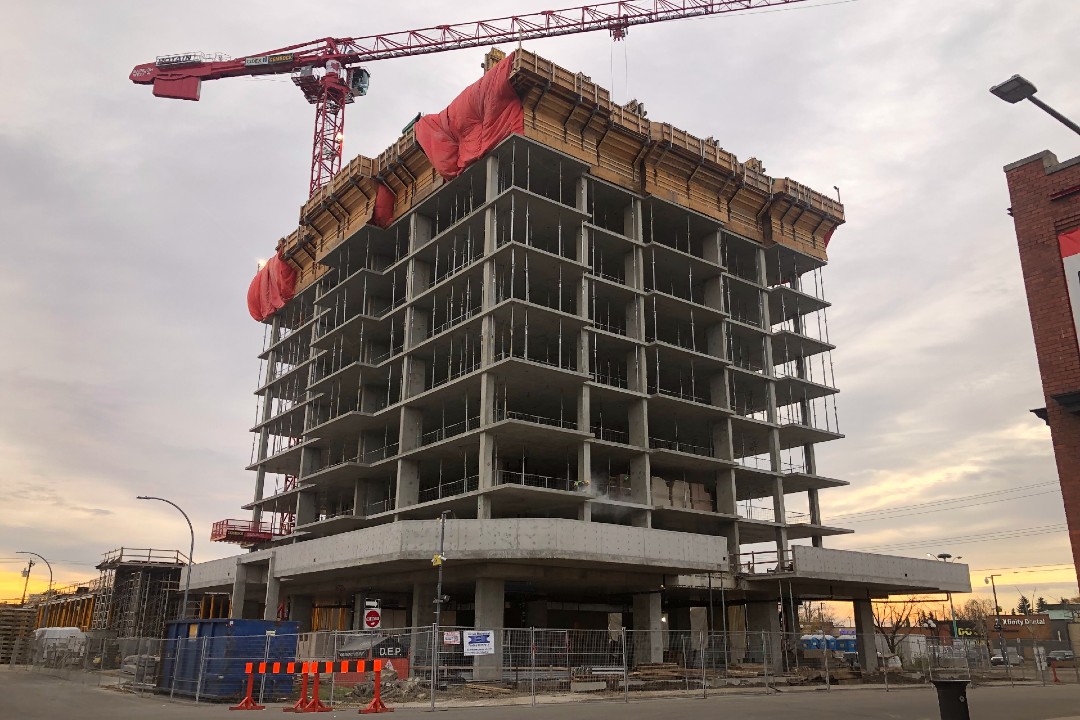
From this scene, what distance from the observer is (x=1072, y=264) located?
17312 millimetres

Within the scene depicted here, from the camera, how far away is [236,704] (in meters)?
25.6

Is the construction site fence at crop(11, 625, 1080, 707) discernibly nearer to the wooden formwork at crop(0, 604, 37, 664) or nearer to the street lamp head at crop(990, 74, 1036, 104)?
the street lamp head at crop(990, 74, 1036, 104)

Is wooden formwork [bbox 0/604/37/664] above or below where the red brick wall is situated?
below

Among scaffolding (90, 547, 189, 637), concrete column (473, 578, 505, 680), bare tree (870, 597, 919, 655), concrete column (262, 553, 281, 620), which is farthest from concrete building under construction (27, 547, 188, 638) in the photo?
bare tree (870, 597, 919, 655)

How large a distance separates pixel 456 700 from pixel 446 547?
11755 millimetres

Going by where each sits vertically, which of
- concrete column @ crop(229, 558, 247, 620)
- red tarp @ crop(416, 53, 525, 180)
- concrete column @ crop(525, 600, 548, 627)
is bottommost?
concrete column @ crop(525, 600, 548, 627)

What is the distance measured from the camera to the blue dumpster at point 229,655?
26953 mm

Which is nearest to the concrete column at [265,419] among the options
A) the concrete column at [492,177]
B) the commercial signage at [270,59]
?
the commercial signage at [270,59]

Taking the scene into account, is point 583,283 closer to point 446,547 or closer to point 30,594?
point 446,547

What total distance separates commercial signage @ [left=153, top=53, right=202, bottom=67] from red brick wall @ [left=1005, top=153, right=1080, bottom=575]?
89.3 metres

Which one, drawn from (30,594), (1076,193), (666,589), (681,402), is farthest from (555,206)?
(30,594)

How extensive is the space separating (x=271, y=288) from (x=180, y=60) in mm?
31439

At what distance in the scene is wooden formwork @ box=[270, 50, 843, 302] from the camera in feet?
165

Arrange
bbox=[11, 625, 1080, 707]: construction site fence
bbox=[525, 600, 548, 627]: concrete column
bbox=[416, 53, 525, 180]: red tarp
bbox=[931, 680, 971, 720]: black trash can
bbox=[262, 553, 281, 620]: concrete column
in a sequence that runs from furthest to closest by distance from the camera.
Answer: bbox=[525, 600, 548, 627]: concrete column < bbox=[262, 553, 281, 620]: concrete column < bbox=[416, 53, 525, 180]: red tarp < bbox=[11, 625, 1080, 707]: construction site fence < bbox=[931, 680, 971, 720]: black trash can
